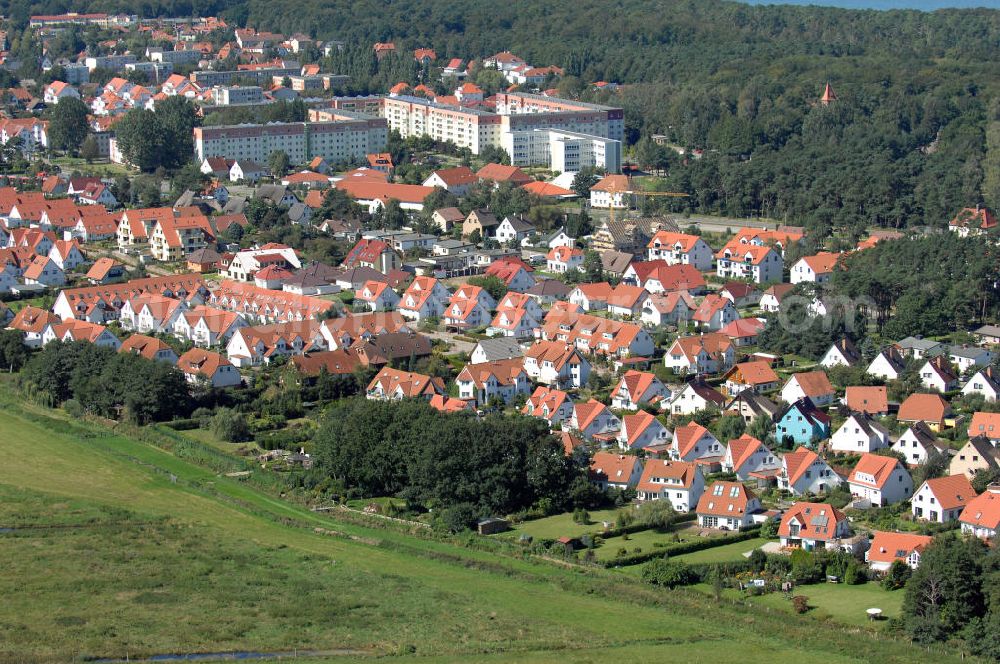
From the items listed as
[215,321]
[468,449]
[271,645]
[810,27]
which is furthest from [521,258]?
[810,27]

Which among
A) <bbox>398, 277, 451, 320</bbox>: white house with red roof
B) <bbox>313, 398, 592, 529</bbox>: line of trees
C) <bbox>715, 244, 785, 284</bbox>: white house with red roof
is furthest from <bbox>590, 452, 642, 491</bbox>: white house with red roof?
<bbox>715, 244, 785, 284</bbox>: white house with red roof

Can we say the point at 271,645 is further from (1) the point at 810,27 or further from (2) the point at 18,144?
(1) the point at 810,27

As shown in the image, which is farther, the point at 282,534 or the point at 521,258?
the point at 521,258

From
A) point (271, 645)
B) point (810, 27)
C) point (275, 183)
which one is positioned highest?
point (810, 27)

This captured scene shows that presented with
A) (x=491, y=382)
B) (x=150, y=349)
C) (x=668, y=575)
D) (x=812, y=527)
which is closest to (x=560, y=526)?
(x=668, y=575)

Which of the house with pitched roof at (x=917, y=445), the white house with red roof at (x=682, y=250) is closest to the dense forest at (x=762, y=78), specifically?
the white house with red roof at (x=682, y=250)

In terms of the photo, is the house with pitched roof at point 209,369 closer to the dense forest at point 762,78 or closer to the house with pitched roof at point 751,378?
the house with pitched roof at point 751,378

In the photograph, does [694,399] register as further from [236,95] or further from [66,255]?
[236,95]
